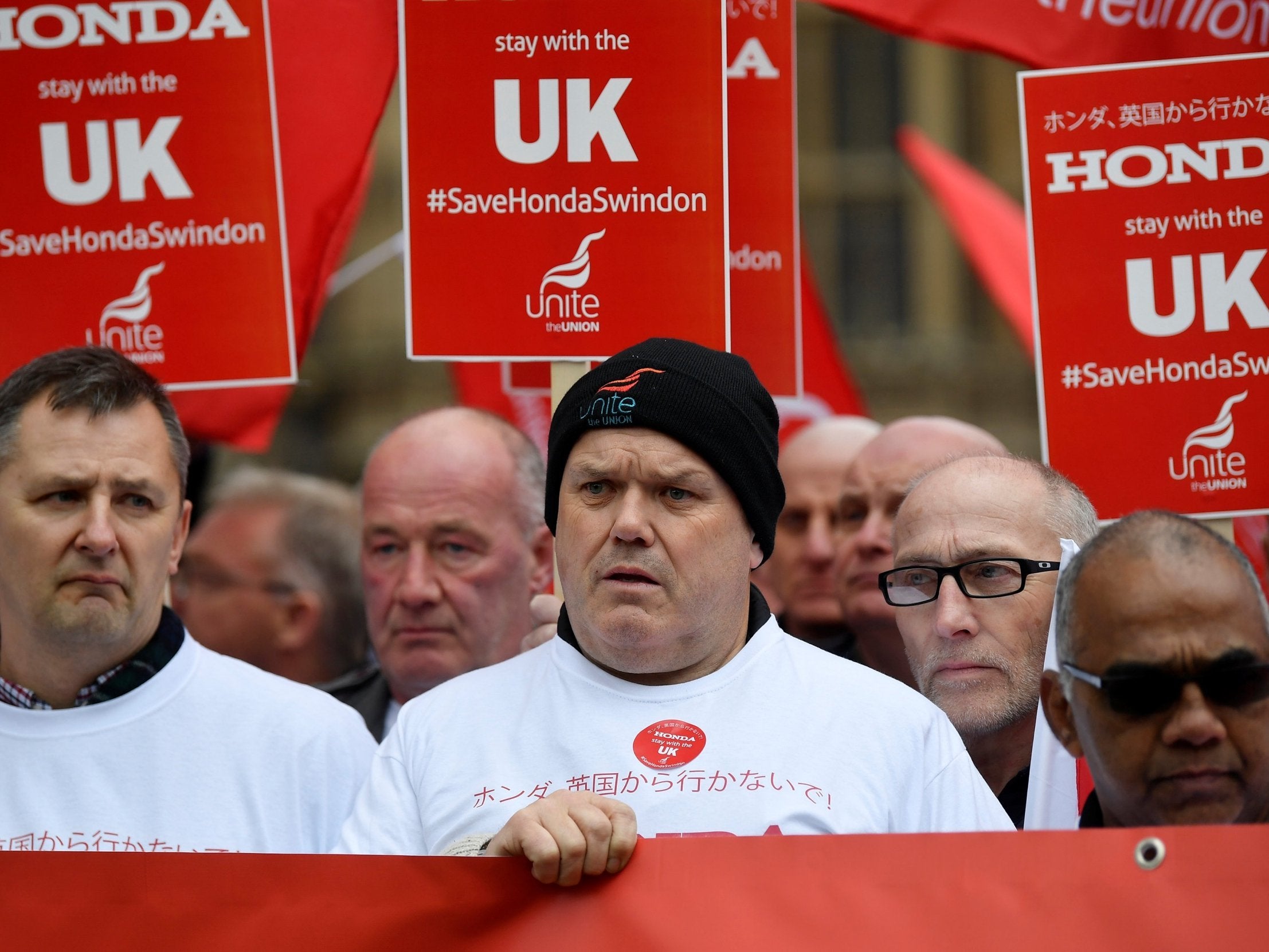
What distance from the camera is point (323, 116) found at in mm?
4762

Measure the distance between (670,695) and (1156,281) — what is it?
186 centimetres

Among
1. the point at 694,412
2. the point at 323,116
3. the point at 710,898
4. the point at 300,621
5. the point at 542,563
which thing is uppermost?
the point at 323,116

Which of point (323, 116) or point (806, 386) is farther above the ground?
point (323, 116)

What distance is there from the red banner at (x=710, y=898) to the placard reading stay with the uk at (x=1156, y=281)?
1.76 meters

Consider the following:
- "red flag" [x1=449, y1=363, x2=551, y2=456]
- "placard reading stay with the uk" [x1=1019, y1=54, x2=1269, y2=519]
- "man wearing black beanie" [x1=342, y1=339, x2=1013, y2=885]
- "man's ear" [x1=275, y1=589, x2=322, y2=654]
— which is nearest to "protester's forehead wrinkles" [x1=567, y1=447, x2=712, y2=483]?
"man wearing black beanie" [x1=342, y1=339, x2=1013, y2=885]

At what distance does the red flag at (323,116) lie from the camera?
4.68m

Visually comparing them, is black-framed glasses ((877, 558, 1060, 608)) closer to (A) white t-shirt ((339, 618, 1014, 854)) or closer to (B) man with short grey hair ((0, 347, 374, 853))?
(A) white t-shirt ((339, 618, 1014, 854))

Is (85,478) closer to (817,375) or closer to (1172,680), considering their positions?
(1172,680)

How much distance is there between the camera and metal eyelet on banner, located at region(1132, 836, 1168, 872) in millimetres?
2705

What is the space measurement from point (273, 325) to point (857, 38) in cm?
2433

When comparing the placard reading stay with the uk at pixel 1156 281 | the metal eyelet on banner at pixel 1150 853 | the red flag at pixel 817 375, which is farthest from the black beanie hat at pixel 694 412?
the red flag at pixel 817 375

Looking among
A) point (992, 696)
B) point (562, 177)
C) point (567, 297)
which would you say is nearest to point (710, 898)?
point (992, 696)

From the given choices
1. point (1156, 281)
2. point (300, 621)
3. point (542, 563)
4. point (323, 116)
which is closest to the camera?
point (1156, 281)

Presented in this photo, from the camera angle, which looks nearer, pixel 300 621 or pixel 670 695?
pixel 670 695
